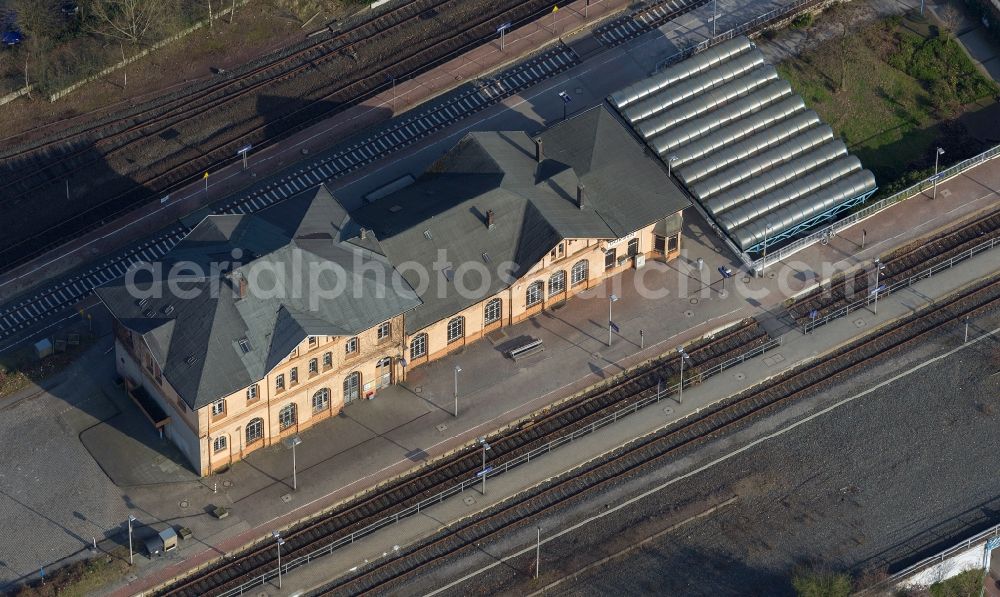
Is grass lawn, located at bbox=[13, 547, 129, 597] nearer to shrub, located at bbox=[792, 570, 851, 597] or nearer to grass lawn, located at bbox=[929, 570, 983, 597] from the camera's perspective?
shrub, located at bbox=[792, 570, 851, 597]

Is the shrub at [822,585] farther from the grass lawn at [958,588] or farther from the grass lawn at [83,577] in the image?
the grass lawn at [83,577]

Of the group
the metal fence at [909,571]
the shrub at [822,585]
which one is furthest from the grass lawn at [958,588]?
the shrub at [822,585]

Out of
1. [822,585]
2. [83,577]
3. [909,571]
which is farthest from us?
[909,571]

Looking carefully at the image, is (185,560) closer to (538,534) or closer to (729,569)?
(538,534)

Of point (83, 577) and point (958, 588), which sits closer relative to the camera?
point (83, 577)

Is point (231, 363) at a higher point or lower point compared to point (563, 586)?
higher

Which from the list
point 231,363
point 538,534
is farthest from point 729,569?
point 231,363

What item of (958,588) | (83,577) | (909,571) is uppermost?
(909,571)

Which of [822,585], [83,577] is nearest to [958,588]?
[822,585]

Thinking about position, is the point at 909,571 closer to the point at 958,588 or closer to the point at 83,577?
the point at 958,588

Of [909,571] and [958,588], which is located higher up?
[909,571]

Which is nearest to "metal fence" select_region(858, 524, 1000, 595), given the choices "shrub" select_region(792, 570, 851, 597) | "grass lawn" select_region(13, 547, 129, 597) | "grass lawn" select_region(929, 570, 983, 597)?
"grass lawn" select_region(929, 570, 983, 597)
